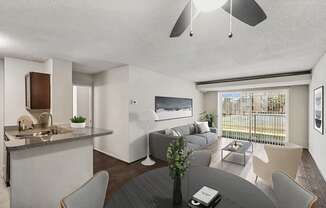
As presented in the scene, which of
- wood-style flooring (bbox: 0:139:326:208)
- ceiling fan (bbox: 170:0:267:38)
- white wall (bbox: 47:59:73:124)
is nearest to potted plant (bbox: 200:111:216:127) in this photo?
wood-style flooring (bbox: 0:139:326:208)

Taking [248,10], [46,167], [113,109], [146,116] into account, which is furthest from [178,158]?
[113,109]

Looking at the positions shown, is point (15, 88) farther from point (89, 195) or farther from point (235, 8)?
point (235, 8)

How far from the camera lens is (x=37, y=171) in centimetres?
174

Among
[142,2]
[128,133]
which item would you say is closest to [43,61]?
[128,133]

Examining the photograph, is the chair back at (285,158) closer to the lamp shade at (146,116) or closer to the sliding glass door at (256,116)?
the lamp shade at (146,116)

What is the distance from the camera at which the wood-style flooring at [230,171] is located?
265cm

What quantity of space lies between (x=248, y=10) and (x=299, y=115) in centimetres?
576

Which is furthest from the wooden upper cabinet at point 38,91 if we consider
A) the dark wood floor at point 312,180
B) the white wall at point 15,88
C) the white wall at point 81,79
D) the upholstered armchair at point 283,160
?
the dark wood floor at point 312,180

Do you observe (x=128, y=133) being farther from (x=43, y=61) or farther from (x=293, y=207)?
(x=293, y=207)

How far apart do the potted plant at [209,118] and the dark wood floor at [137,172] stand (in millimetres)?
3053

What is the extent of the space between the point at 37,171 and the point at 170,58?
279cm

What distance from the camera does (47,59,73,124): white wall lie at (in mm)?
3191

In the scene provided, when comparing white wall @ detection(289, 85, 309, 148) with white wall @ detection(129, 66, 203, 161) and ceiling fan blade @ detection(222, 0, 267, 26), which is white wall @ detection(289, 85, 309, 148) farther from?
ceiling fan blade @ detection(222, 0, 267, 26)

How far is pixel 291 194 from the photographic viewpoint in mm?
1176
